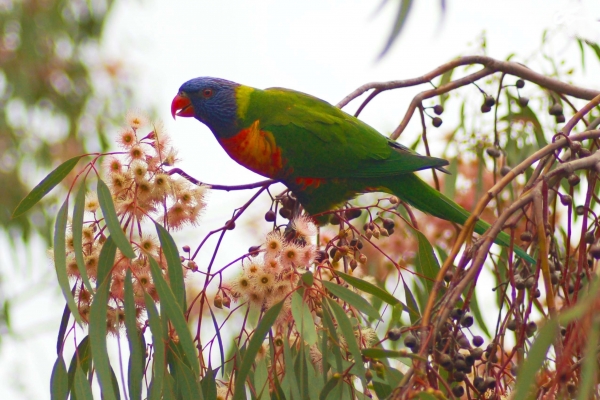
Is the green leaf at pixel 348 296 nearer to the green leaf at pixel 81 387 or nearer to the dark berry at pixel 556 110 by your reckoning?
the green leaf at pixel 81 387

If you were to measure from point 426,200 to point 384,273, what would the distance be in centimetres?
98

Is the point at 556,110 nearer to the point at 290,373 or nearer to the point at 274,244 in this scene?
the point at 274,244

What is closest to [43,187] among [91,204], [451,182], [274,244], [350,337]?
[91,204]

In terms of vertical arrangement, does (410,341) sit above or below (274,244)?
below

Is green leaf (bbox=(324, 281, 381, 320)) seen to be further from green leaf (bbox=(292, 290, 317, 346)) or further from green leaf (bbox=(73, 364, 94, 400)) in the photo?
green leaf (bbox=(73, 364, 94, 400))

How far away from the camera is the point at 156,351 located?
54.4 inches

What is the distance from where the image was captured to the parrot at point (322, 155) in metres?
2.16

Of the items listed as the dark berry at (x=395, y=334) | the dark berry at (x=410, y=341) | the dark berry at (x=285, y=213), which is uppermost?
the dark berry at (x=285, y=213)

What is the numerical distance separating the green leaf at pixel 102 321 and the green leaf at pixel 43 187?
20cm

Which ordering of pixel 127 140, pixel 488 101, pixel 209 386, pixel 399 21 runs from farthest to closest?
1. pixel 488 101
2. pixel 127 140
3. pixel 209 386
4. pixel 399 21

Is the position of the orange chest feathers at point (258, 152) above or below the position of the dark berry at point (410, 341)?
above

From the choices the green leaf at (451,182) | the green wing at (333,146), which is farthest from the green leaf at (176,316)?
the green leaf at (451,182)

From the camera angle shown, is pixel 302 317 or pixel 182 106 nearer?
pixel 302 317

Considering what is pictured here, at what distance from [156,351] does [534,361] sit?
2.22 ft
